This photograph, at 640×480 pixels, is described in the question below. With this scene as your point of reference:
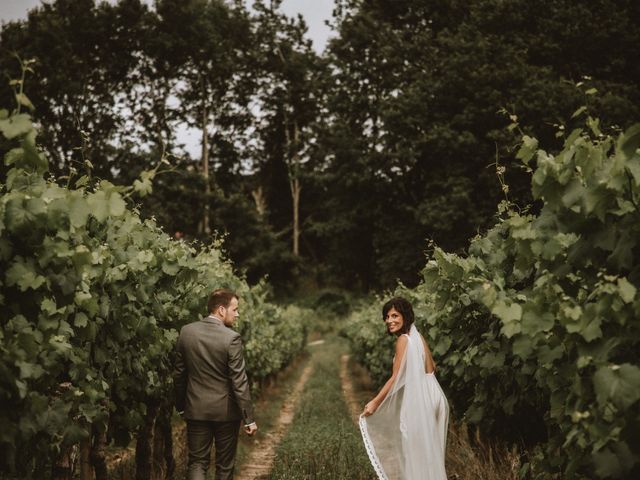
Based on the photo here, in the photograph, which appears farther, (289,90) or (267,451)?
(289,90)

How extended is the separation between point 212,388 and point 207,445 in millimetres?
Result: 542

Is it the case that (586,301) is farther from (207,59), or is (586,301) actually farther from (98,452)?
(207,59)

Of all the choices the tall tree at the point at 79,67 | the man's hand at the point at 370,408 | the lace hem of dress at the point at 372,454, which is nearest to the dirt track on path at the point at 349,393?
the lace hem of dress at the point at 372,454

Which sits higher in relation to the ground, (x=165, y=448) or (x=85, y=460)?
(x=85, y=460)

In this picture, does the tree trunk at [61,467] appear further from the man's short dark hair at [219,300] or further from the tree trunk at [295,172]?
the tree trunk at [295,172]

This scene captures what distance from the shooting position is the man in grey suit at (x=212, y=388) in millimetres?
5746

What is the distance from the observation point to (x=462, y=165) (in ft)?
100.0

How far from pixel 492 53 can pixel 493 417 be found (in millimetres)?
25598

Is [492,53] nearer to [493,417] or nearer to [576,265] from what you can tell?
[493,417]

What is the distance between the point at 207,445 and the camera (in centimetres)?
588

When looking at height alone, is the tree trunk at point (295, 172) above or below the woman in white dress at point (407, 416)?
above

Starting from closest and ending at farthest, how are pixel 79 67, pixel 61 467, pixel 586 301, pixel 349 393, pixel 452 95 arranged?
pixel 586 301, pixel 61 467, pixel 349 393, pixel 452 95, pixel 79 67

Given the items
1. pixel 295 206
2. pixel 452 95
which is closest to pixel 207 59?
pixel 295 206

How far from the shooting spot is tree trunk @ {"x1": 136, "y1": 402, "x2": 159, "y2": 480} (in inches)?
260
